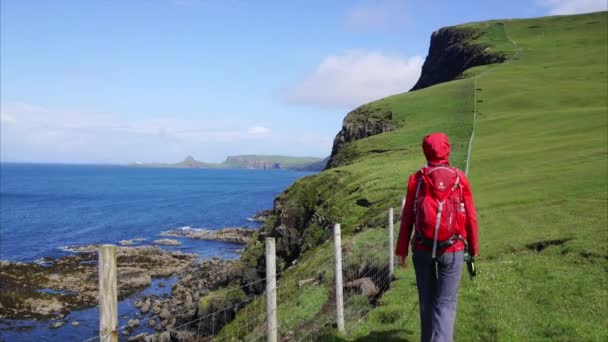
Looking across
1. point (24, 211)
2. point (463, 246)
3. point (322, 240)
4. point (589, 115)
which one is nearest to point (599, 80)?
point (589, 115)

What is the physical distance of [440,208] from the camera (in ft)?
23.0

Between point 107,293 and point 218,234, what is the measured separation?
7915 cm

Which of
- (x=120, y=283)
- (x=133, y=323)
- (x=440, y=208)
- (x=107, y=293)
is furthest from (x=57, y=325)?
(x=440, y=208)

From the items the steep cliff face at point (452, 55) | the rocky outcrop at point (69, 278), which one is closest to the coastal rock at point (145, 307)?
the rocky outcrop at point (69, 278)

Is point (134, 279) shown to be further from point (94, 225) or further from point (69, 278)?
point (94, 225)

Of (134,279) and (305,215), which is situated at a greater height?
(305,215)

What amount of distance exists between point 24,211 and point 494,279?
116 m

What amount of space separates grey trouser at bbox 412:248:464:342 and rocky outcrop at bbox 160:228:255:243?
70685 mm

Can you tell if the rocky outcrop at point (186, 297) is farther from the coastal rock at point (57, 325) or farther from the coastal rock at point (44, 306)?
the coastal rock at point (44, 306)

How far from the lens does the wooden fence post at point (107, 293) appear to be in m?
5.09

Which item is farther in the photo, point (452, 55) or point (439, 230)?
point (452, 55)

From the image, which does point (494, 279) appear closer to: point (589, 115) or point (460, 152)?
point (460, 152)

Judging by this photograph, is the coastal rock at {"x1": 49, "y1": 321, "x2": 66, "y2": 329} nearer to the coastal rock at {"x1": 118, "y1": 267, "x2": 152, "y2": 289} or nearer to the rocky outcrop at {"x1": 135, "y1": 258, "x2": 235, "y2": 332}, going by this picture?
the rocky outcrop at {"x1": 135, "y1": 258, "x2": 235, "y2": 332}

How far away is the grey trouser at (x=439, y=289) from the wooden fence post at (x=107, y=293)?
4400mm
